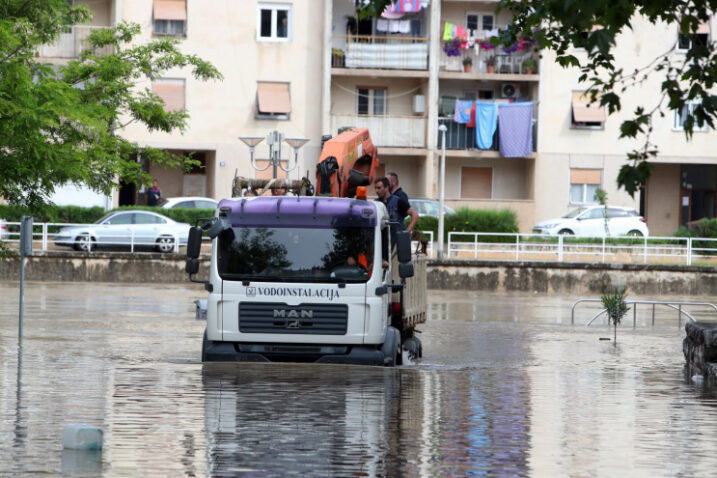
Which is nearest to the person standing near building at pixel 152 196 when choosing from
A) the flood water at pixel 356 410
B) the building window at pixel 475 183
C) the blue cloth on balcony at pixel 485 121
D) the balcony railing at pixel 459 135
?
the balcony railing at pixel 459 135

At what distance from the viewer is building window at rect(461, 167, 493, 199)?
53.8 m

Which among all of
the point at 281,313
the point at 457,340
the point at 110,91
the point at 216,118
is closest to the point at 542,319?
the point at 457,340

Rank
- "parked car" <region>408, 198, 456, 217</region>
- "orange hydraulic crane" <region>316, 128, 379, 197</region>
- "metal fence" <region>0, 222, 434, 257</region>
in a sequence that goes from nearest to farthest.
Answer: "orange hydraulic crane" <region>316, 128, 379, 197</region>
"metal fence" <region>0, 222, 434, 257</region>
"parked car" <region>408, 198, 456, 217</region>

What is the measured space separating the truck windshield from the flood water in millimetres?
1092

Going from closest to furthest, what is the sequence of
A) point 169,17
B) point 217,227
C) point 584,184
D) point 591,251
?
→ point 217,227 < point 591,251 < point 169,17 < point 584,184

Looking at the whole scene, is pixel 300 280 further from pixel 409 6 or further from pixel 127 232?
pixel 409 6

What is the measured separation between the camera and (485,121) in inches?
2036

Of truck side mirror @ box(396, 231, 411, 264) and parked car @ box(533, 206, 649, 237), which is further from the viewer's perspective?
parked car @ box(533, 206, 649, 237)

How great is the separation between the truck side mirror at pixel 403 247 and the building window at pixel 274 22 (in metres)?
35.5

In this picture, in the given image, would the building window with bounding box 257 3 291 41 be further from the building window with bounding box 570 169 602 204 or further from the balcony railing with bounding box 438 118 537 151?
the building window with bounding box 570 169 602 204

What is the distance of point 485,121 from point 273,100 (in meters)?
8.07

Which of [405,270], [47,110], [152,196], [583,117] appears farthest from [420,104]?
[405,270]

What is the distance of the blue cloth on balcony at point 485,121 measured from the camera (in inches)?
2036

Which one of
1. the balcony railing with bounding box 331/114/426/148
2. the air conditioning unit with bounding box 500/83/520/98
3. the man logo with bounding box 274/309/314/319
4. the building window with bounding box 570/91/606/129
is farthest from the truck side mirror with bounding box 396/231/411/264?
the air conditioning unit with bounding box 500/83/520/98
